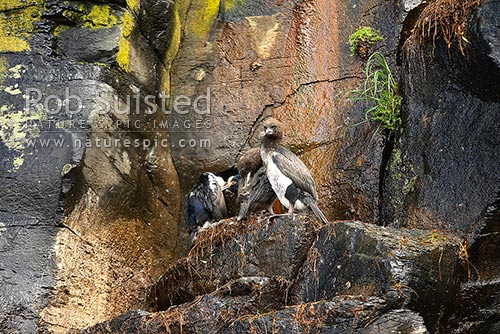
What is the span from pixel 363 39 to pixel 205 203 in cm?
230

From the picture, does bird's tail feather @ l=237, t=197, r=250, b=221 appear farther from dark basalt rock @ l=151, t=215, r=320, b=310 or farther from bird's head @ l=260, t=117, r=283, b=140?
bird's head @ l=260, t=117, r=283, b=140

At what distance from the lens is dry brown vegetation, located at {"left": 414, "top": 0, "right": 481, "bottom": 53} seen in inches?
277

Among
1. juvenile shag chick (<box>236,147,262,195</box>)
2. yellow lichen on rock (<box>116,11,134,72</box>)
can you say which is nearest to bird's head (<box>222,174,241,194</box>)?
juvenile shag chick (<box>236,147,262,195</box>)

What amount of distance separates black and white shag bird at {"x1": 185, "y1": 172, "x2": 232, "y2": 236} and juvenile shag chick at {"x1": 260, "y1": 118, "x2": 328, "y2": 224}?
2.57 ft

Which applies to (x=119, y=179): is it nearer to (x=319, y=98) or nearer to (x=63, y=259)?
(x=63, y=259)

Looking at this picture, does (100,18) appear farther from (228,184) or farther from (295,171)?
(295,171)

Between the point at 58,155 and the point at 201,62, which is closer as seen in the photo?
the point at 58,155

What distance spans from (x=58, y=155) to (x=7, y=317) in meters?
1.51


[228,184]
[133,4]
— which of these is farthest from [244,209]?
[133,4]

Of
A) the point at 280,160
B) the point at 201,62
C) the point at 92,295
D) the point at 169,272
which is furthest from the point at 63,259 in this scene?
the point at 201,62

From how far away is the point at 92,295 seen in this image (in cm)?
766

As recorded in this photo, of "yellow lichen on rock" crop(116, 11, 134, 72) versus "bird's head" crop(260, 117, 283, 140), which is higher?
"yellow lichen on rock" crop(116, 11, 134, 72)

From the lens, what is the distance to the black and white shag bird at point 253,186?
306 inches

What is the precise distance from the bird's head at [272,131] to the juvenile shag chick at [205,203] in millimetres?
799
